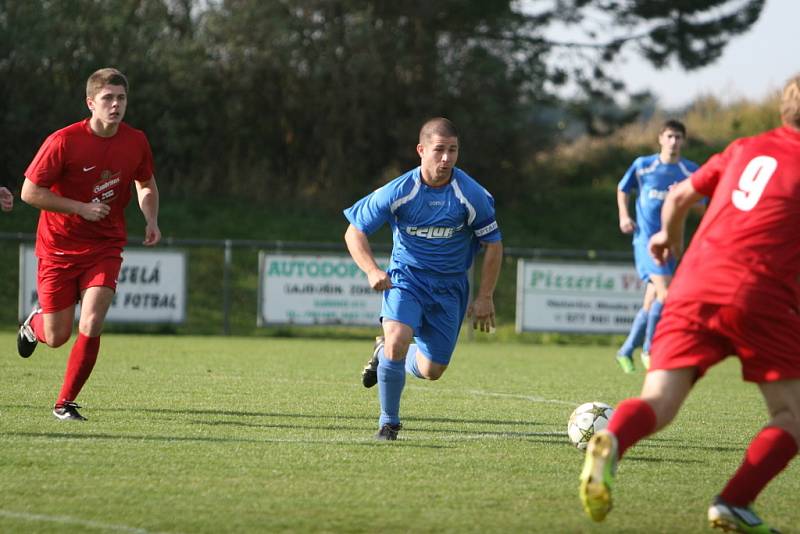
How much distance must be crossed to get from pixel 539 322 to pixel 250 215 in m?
10.2

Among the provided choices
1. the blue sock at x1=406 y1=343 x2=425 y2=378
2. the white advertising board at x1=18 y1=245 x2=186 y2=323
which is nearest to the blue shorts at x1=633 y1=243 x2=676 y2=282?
the blue sock at x1=406 y1=343 x2=425 y2=378

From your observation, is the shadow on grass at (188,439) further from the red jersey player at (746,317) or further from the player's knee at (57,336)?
the red jersey player at (746,317)

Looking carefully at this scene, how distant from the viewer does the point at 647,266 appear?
1288 cm

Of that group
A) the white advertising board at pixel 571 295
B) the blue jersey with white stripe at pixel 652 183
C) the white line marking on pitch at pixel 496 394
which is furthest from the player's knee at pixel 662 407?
the white advertising board at pixel 571 295

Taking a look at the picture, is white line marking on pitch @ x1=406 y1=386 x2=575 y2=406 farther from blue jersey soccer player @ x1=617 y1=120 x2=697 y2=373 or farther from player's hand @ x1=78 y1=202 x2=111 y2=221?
player's hand @ x1=78 y1=202 x2=111 y2=221

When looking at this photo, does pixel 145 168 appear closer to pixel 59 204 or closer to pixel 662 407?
pixel 59 204

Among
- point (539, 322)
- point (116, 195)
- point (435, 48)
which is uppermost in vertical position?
point (435, 48)

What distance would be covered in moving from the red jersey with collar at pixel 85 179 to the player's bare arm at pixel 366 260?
5.24ft

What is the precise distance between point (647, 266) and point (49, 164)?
23.2 feet

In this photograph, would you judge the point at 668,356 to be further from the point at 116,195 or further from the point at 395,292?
the point at 116,195

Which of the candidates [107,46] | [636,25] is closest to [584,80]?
[636,25]

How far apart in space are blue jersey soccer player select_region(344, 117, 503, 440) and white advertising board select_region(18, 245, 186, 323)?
1101 cm

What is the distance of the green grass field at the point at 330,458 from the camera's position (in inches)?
195

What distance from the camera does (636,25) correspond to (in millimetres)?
30953
